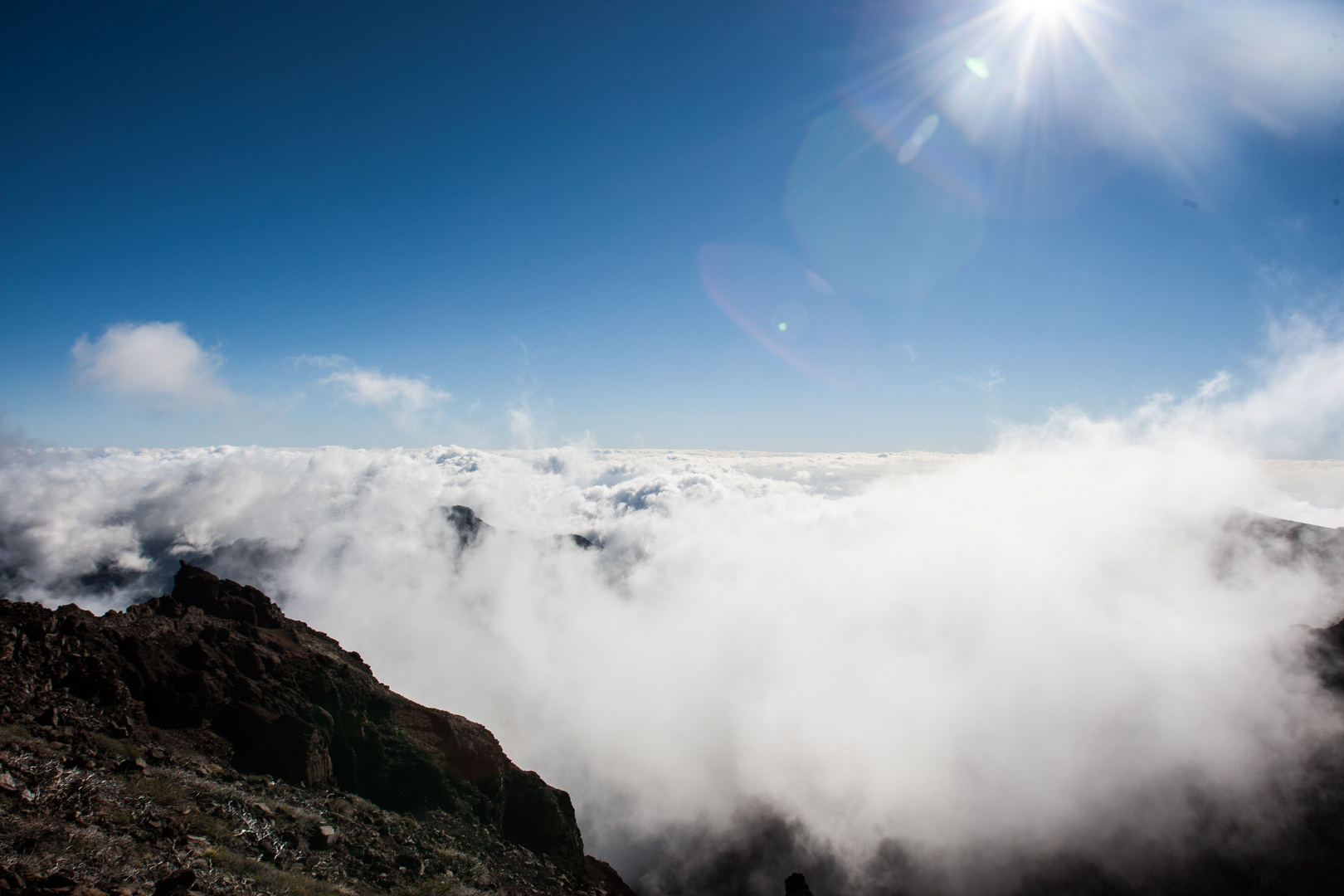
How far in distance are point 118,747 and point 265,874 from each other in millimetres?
13744

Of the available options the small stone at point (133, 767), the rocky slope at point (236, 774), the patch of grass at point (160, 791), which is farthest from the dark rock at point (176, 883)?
the small stone at point (133, 767)

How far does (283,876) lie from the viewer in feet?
74.2

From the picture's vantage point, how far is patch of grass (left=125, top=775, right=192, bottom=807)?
2395 cm

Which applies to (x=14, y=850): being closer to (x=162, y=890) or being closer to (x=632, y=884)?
(x=162, y=890)

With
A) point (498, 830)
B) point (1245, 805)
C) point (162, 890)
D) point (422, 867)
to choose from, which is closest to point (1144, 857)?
point (1245, 805)

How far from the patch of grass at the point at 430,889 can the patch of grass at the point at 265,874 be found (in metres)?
6.34

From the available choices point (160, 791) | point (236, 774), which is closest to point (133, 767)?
point (160, 791)

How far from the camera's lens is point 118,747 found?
26.9 metres

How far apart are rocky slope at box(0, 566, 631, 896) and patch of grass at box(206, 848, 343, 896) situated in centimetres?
13

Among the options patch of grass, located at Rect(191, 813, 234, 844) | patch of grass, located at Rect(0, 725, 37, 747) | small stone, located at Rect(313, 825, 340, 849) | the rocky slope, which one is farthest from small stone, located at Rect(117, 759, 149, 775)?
small stone, located at Rect(313, 825, 340, 849)

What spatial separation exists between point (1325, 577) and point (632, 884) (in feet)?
708

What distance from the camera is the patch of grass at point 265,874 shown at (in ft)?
68.5

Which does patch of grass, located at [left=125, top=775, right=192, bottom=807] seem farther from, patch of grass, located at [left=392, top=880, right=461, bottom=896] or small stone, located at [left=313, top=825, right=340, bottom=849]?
patch of grass, located at [left=392, top=880, right=461, bottom=896]

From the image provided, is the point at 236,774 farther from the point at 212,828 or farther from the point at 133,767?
the point at 212,828
